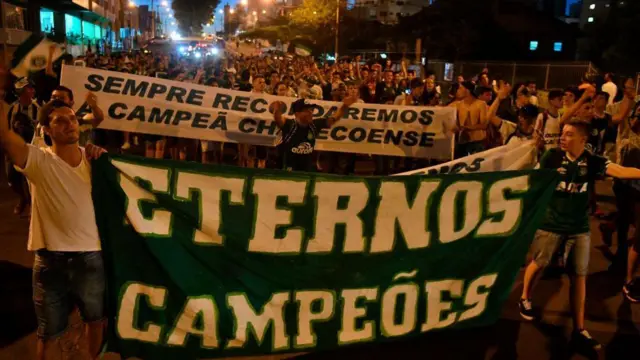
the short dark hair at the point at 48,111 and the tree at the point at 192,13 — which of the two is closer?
the short dark hair at the point at 48,111

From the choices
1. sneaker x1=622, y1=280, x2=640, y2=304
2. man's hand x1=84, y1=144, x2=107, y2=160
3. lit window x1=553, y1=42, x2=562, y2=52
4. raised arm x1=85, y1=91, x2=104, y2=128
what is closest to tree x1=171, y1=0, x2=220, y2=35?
lit window x1=553, y1=42, x2=562, y2=52

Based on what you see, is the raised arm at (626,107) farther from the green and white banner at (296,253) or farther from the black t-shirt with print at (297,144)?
the black t-shirt with print at (297,144)

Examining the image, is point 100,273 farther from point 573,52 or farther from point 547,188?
point 573,52

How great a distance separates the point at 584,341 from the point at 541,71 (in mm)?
21050

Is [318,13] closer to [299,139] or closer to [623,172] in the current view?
[299,139]

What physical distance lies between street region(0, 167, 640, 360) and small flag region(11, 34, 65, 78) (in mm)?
1885

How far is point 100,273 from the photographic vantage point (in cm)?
349

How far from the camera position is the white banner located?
818cm

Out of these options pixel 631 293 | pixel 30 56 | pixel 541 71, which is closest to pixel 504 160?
pixel 631 293

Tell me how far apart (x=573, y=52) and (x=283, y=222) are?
44.1 metres

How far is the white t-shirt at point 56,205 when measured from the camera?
3312 millimetres

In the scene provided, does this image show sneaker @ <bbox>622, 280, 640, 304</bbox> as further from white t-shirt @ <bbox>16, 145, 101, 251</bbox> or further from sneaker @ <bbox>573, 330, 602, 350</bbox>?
white t-shirt @ <bbox>16, 145, 101, 251</bbox>

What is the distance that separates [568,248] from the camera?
15.0 ft

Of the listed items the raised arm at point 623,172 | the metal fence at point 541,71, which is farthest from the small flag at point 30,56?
the metal fence at point 541,71
